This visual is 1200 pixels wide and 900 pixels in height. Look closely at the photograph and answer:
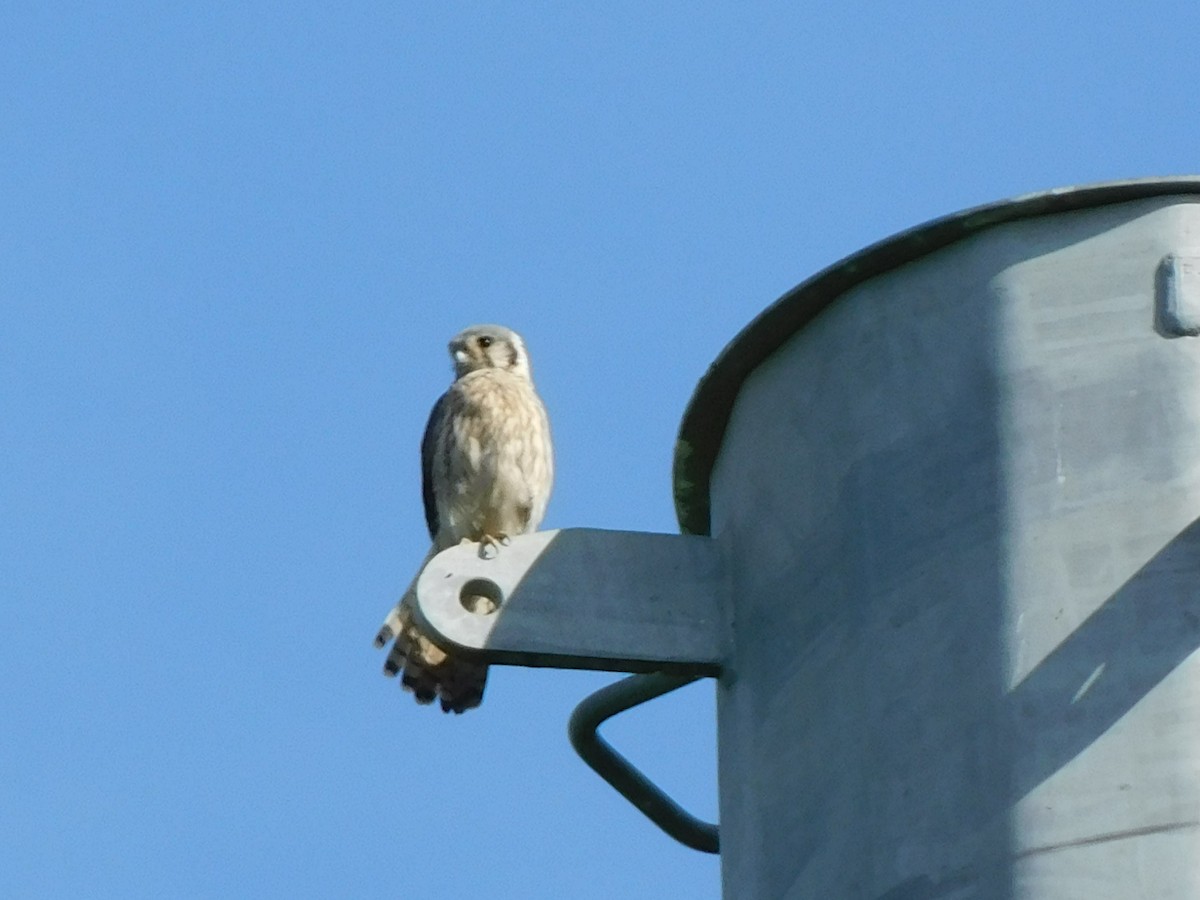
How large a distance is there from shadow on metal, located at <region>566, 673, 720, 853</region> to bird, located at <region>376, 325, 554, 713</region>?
2348 millimetres

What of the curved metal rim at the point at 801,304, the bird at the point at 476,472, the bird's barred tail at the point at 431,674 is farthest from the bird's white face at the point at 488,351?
the curved metal rim at the point at 801,304

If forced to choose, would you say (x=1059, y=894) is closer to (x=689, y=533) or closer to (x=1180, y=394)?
(x=1180, y=394)

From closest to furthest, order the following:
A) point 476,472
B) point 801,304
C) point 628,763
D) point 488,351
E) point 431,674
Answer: point 801,304
point 628,763
point 431,674
point 476,472
point 488,351

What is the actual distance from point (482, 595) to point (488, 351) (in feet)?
16.4

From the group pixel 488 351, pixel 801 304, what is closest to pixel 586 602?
pixel 801 304

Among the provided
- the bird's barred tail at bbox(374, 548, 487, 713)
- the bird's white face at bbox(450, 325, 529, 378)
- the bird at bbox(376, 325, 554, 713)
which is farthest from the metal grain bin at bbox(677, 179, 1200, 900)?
the bird's white face at bbox(450, 325, 529, 378)

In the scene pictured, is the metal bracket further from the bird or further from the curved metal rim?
the bird

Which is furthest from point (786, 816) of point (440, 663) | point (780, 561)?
point (440, 663)

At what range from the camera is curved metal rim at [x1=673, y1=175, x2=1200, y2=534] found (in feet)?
19.2

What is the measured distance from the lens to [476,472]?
31.6 ft

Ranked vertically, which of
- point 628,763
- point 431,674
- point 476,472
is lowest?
point 628,763

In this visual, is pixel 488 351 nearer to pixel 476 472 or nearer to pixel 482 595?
pixel 476 472

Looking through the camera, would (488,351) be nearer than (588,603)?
No

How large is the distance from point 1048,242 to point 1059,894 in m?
1.48
